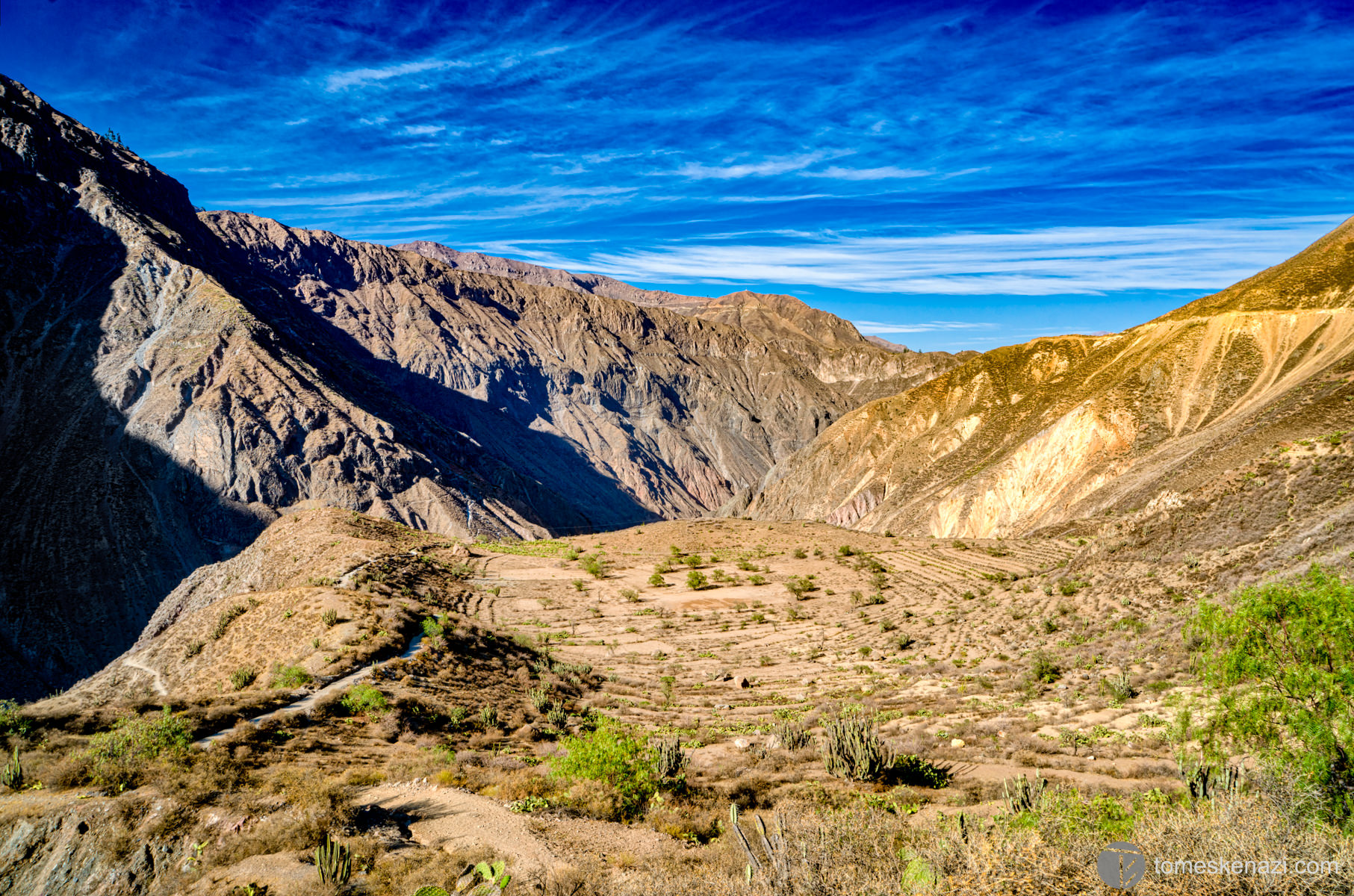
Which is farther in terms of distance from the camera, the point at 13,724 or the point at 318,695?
the point at 318,695

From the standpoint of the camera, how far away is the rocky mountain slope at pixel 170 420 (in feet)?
191

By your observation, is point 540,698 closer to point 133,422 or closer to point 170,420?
point 170,420

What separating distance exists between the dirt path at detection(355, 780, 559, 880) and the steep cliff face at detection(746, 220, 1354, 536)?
83.7 feet

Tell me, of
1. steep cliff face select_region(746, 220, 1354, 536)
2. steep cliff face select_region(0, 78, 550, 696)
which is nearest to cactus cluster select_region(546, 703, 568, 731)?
steep cliff face select_region(746, 220, 1354, 536)

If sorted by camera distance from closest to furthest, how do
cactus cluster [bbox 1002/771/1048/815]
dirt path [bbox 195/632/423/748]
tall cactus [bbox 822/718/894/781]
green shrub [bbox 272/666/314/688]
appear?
cactus cluster [bbox 1002/771/1048/815]
tall cactus [bbox 822/718/894/781]
dirt path [bbox 195/632/423/748]
green shrub [bbox 272/666/314/688]

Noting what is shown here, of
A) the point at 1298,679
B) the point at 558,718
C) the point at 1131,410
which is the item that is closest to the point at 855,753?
the point at 1298,679

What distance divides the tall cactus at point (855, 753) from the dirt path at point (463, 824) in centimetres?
528

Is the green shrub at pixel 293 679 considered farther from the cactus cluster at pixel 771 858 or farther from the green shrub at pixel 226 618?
the cactus cluster at pixel 771 858

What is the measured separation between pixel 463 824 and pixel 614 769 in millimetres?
2366

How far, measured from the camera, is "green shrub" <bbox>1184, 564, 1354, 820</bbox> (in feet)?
23.5

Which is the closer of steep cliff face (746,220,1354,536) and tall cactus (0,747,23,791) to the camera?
tall cactus (0,747,23,791)

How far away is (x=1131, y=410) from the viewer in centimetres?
4728

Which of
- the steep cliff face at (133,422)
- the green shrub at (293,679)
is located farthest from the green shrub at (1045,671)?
the steep cliff face at (133,422)

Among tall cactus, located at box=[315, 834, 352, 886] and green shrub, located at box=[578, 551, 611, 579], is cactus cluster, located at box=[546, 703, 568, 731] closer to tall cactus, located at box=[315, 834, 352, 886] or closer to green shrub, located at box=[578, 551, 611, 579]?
tall cactus, located at box=[315, 834, 352, 886]
